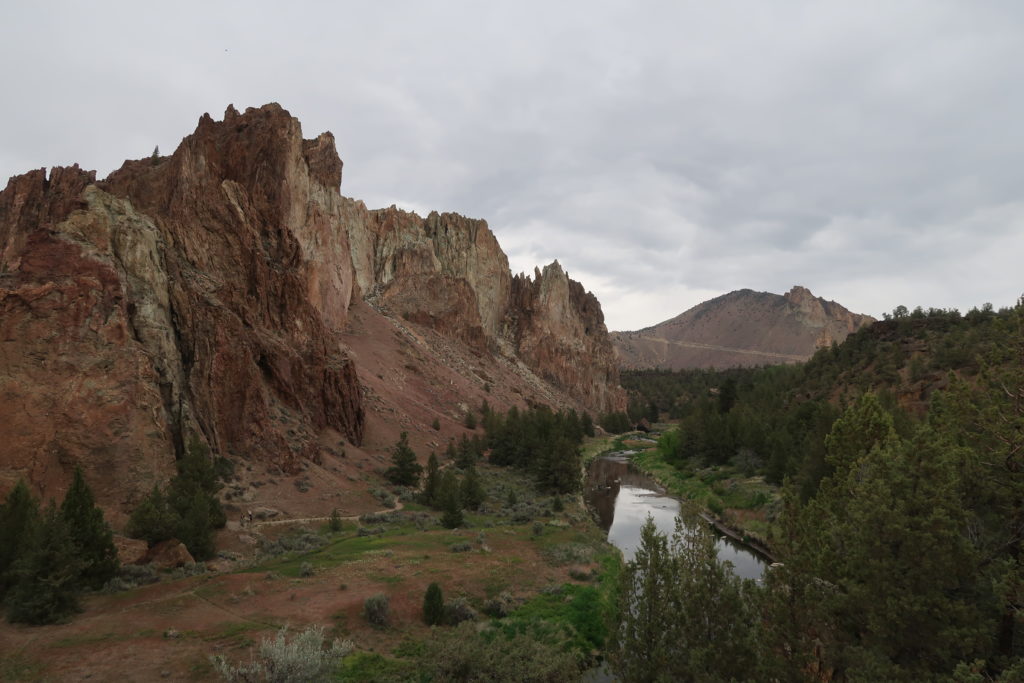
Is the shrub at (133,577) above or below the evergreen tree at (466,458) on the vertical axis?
below

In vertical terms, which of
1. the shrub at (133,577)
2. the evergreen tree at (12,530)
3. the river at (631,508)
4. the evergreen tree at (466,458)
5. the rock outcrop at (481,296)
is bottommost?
the river at (631,508)

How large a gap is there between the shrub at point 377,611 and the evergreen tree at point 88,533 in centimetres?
995

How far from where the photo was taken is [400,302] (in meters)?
117

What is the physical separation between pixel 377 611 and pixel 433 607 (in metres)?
2.20

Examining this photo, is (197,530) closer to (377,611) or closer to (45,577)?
(45,577)

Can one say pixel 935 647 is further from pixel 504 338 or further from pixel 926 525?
pixel 504 338

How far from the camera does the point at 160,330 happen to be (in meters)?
35.6

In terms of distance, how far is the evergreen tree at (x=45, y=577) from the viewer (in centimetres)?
1764

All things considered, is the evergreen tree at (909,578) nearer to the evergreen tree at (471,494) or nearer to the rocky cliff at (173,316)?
the rocky cliff at (173,316)

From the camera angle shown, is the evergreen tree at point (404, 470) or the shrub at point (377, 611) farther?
the evergreen tree at point (404, 470)

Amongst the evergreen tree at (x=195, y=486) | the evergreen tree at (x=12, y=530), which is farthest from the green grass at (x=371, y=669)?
the evergreen tree at (x=195, y=486)

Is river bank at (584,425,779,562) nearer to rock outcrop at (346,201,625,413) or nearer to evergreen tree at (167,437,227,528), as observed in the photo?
evergreen tree at (167,437,227,528)

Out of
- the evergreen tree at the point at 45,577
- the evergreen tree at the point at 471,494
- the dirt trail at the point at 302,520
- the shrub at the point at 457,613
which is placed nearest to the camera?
the evergreen tree at the point at 45,577

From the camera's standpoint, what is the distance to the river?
117 feet
